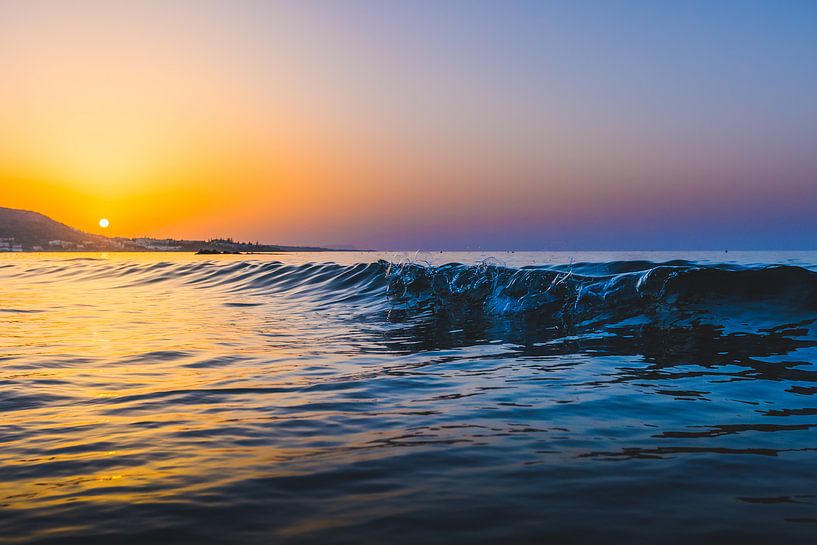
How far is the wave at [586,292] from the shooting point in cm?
1151

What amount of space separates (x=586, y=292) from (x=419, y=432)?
10.0 m

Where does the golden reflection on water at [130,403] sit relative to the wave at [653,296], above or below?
below

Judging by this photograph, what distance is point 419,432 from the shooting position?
450 cm

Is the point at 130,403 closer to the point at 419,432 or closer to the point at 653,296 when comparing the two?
the point at 419,432

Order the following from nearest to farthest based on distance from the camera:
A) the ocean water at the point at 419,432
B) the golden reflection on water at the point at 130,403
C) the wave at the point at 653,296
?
the ocean water at the point at 419,432, the golden reflection on water at the point at 130,403, the wave at the point at 653,296

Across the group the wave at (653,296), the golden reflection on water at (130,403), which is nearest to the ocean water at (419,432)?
the golden reflection on water at (130,403)

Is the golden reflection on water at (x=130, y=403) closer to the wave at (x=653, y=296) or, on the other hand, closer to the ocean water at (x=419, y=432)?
the ocean water at (x=419, y=432)

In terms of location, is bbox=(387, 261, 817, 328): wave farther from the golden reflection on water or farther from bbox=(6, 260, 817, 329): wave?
the golden reflection on water

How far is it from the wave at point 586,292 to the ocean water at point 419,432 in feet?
0.66

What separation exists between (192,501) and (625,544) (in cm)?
231

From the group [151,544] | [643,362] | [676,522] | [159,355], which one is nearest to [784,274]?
A: [643,362]

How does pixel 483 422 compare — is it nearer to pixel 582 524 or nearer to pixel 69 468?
pixel 582 524

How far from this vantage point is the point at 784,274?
12500 millimetres

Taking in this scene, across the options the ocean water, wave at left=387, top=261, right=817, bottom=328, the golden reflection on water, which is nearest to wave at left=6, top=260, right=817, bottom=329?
wave at left=387, top=261, right=817, bottom=328
